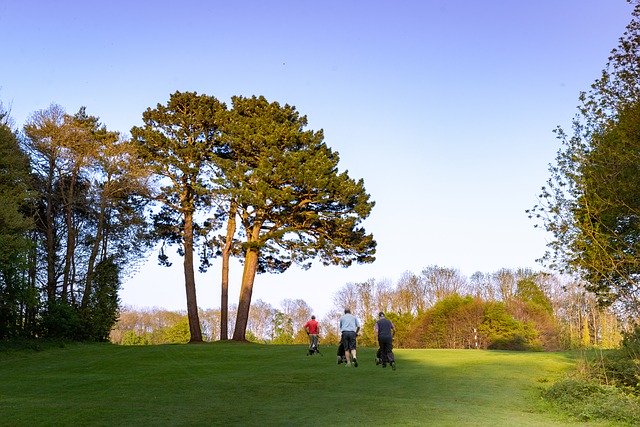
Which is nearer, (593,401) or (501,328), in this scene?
(593,401)

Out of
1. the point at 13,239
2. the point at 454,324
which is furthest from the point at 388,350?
the point at 454,324

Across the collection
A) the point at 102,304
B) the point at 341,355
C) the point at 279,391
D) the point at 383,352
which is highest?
the point at 102,304

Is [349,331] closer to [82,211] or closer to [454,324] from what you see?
[82,211]

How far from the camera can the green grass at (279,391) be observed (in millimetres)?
10438

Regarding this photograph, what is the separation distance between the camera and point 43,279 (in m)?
38.5

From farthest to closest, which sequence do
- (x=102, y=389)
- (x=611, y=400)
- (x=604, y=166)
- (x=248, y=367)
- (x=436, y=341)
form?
1. (x=436, y=341)
2. (x=248, y=367)
3. (x=604, y=166)
4. (x=102, y=389)
5. (x=611, y=400)

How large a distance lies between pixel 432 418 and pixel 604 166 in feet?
29.1

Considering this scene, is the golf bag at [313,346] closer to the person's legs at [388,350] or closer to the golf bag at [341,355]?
the golf bag at [341,355]

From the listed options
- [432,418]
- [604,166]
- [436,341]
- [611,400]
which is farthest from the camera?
[436,341]

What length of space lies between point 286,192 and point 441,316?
67.1 ft

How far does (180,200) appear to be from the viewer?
4194 cm

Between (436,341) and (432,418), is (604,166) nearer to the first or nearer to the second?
(432,418)

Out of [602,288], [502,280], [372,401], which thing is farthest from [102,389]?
[502,280]

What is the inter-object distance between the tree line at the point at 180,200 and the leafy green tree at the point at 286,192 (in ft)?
0.23
